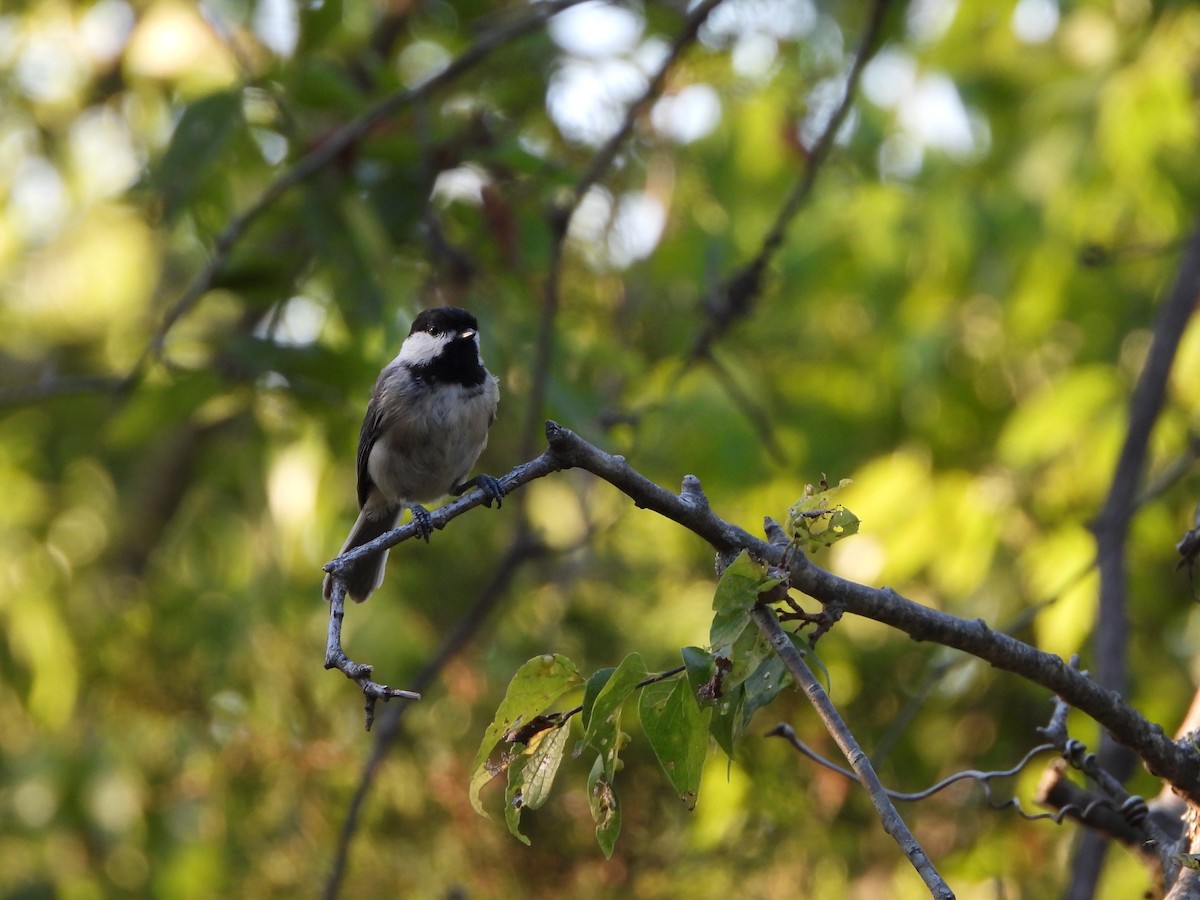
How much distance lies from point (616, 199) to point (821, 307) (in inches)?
42.5

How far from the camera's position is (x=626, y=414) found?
3889 millimetres

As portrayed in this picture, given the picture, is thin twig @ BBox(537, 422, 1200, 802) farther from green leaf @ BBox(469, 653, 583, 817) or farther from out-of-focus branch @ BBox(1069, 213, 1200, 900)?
out-of-focus branch @ BBox(1069, 213, 1200, 900)

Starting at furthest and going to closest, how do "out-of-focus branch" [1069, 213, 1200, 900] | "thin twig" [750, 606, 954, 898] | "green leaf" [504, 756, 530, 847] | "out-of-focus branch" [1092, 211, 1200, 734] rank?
"out-of-focus branch" [1092, 211, 1200, 734] → "out-of-focus branch" [1069, 213, 1200, 900] → "green leaf" [504, 756, 530, 847] → "thin twig" [750, 606, 954, 898]

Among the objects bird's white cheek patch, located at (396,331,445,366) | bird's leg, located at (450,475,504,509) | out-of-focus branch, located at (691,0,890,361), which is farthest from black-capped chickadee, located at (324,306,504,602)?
out-of-focus branch, located at (691,0,890,361)

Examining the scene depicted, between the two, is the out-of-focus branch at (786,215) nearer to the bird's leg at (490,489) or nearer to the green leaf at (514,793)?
the bird's leg at (490,489)

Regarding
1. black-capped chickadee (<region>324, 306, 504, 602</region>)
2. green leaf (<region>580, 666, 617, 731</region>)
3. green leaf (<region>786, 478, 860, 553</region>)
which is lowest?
black-capped chickadee (<region>324, 306, 504, 602</region>)

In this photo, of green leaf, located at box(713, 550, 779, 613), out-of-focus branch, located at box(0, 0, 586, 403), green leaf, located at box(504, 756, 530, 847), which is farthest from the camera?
out-of-focus branch, located at box(0, 0, 586, 403)

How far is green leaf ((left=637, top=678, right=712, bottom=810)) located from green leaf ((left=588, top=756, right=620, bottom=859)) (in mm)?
93

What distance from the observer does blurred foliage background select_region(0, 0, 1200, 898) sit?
13.3 feet

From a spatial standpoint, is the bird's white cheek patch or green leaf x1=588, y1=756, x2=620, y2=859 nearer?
green leaf x1=588, y1=756, x2=620, y2=859

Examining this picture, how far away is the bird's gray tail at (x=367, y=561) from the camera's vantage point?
3843 mm

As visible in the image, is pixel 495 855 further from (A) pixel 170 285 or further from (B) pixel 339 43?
(A) pixel 170 285

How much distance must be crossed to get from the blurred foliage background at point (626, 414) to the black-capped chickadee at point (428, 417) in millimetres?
129

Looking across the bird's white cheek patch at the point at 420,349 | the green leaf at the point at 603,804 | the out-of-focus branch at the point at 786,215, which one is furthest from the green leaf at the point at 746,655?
the bird's white cheek patch at the point at 420,349
